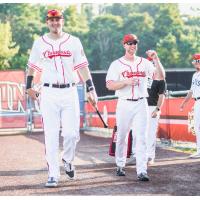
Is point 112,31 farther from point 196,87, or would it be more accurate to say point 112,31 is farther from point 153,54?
Result: point 153,54

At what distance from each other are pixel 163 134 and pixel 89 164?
4.49 metres

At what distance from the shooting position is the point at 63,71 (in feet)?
23.9

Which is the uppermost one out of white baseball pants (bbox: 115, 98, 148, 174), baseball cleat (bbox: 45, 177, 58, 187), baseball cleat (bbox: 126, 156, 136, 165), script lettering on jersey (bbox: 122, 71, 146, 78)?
script lettering on jersey (bbox: 122, 71, 146, 78)

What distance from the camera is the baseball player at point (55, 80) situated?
7242mm

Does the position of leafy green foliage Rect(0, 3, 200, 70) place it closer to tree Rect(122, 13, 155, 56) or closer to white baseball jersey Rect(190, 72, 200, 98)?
tree Rect(122, 13, 155, 56)

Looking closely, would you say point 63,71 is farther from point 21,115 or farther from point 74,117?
point 21,115

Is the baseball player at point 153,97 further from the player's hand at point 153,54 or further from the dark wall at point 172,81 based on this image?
the dark wall at point 172,81

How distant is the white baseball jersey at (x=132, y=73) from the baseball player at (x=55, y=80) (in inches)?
27.0

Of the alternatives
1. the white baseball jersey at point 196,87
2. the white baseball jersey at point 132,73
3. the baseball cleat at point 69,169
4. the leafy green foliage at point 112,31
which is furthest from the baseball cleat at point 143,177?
the leafy green foliage at point 112,31

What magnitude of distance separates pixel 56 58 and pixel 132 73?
4.19 feet

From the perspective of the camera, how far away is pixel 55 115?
732 cm

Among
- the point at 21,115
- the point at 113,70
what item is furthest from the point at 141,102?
the point at 21,115

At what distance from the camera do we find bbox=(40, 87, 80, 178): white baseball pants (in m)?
7.25

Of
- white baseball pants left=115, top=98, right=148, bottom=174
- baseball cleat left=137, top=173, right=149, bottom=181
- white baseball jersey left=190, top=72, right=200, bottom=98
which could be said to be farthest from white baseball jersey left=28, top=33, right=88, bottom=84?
white baseball jersey left=190, top=72, right=200, bottom=98
